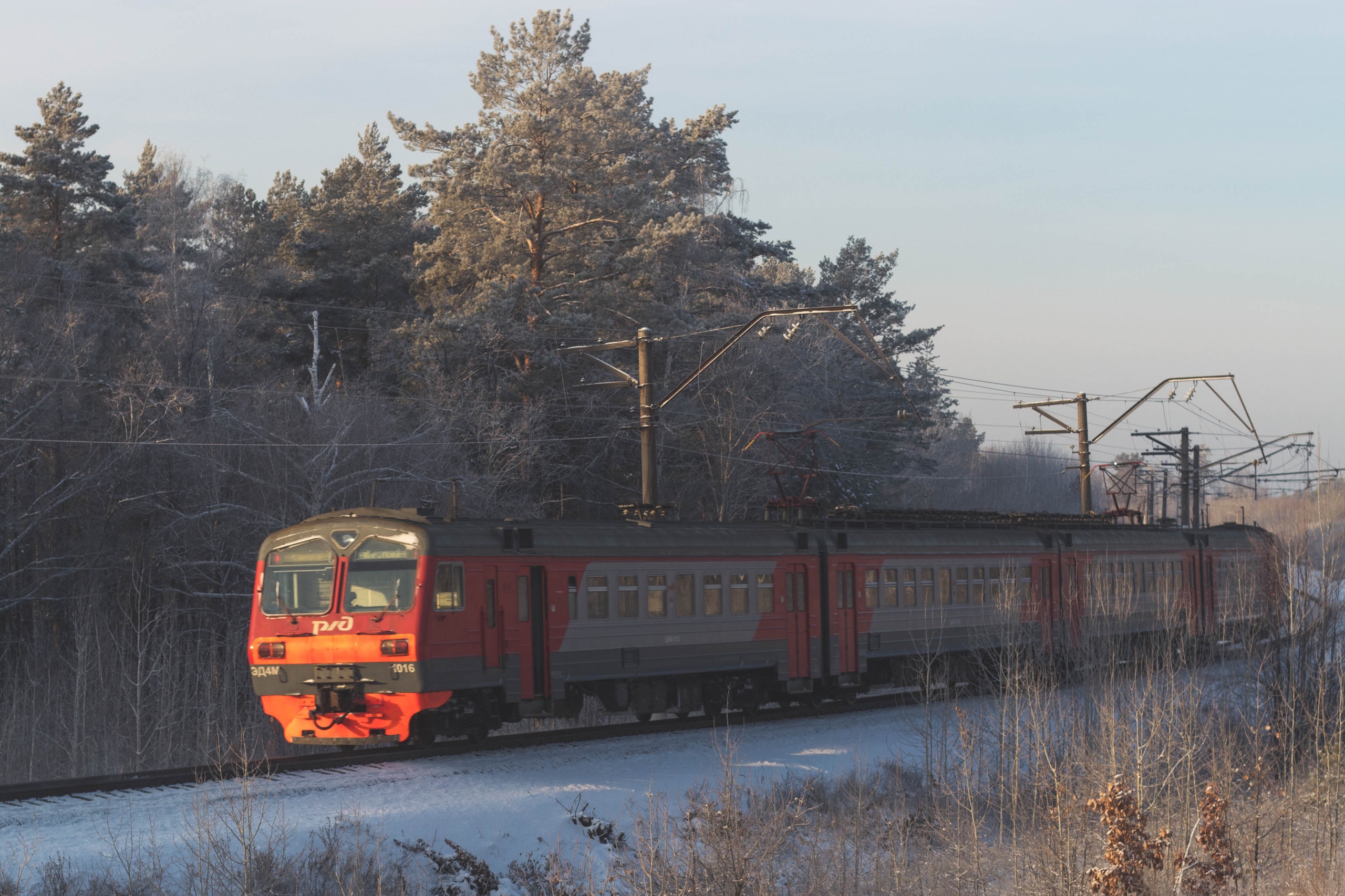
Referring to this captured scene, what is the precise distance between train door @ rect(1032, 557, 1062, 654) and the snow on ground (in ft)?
28.9

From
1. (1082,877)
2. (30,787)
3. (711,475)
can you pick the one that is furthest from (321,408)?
(1082,877)

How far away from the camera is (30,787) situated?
13062mm

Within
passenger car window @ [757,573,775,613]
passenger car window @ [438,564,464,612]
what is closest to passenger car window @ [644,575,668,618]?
passenger car window @ [757,573,775,613]

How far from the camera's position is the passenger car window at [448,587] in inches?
613

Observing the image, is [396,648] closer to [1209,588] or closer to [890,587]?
[890,587]

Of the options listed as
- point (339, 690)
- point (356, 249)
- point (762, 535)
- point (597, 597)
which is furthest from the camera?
point (356, 249)

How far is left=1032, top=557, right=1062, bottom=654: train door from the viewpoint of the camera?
1025 inches

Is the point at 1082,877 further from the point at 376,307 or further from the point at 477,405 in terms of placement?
the point at 376,307

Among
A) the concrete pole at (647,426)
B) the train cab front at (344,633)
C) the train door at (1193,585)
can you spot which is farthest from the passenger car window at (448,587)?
the train door at (1193,585)

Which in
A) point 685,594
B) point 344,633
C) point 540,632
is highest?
point 685,594

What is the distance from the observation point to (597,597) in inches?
699

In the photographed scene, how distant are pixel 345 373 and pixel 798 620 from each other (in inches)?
1068

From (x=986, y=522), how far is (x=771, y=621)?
7.87 m

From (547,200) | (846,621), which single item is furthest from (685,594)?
(547,200)
